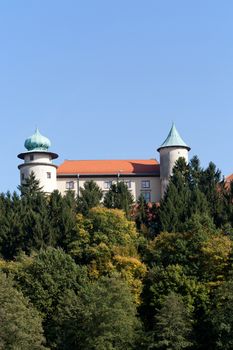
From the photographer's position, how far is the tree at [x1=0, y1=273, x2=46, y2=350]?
4931 centimetres

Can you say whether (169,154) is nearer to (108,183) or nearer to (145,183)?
(145,183)

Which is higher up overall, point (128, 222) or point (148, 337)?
point (128, 222)

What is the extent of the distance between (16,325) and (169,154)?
52335 millimetres

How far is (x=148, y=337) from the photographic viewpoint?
53062 millimetres

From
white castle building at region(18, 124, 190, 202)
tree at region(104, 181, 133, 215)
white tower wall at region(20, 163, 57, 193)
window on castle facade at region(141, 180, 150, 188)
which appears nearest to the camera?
tree at region(104, 181, 133, 215)

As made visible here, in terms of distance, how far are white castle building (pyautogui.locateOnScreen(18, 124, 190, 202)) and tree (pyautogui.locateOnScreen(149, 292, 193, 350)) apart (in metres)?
44.2

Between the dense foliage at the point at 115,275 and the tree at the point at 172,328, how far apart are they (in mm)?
73

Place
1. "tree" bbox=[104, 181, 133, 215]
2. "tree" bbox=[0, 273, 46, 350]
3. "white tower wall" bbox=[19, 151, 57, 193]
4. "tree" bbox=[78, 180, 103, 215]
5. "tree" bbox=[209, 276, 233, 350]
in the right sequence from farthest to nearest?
"white tower wall" bbox=[19, 151, 57, 193] → "tree" bbox=[104, 181, 133, 215] → "tree" bbox=[78, 180, 103, 215] → "tree" bbox=[209, 276, 233, 350] → "tree" bbox=[0, 273, 46, 350]

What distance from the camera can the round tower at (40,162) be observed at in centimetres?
9681

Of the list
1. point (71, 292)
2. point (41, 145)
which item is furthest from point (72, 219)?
point (41, 145)

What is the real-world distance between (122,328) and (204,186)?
31.3 m

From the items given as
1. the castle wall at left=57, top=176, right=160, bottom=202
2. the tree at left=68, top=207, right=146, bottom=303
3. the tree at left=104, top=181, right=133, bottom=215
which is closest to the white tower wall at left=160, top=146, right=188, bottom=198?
the castle wall at left=57, top=176, right=160, bottom=202

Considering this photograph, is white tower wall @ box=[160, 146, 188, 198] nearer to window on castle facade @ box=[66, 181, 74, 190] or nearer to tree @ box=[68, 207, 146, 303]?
window on castle facade @ box=[66, 181, 74, 190]

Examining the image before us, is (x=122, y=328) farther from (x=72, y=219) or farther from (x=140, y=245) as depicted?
(x=72, y=219)
